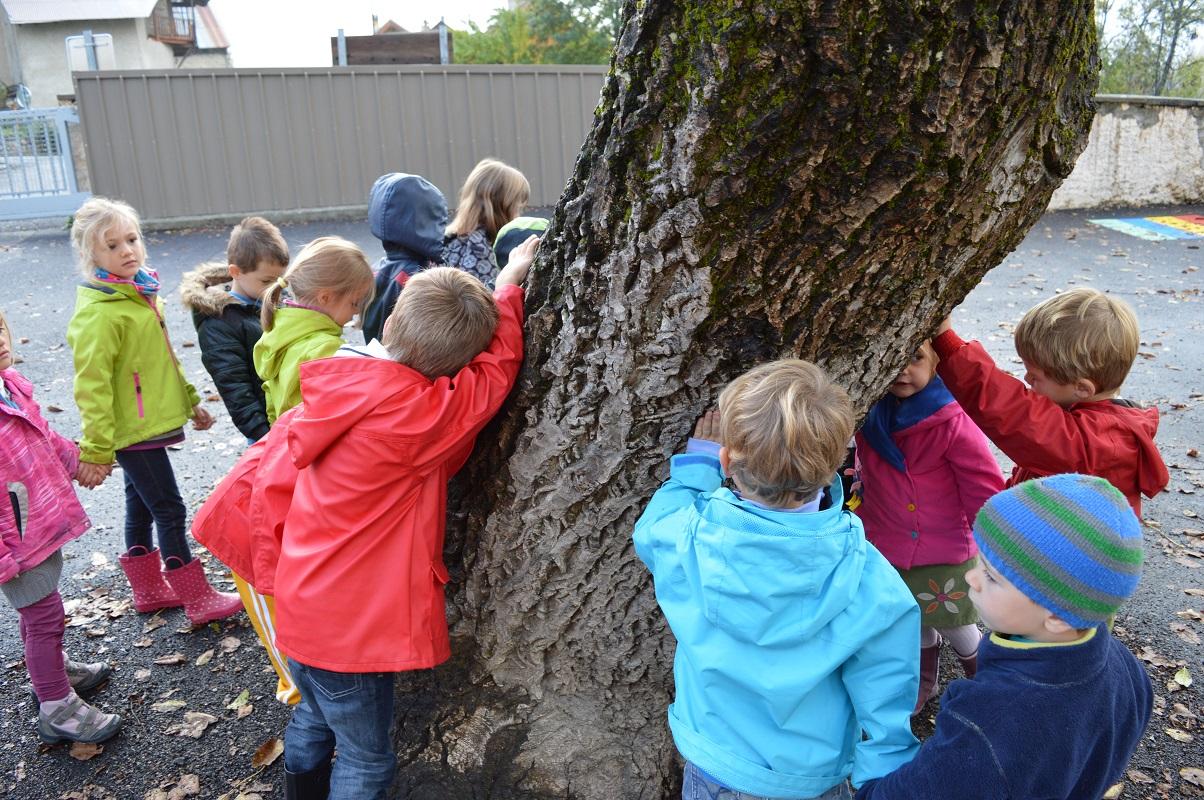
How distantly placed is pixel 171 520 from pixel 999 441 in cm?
335

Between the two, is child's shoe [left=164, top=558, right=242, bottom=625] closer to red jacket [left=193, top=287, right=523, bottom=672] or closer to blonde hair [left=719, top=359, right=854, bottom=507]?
red jacket [left=193, top=287, right=523, bottom=672]

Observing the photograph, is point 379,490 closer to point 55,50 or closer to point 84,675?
point 84,675

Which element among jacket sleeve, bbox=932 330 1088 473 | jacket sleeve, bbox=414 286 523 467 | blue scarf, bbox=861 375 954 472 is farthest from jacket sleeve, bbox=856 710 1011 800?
jacket sleeve, bbox=414 286 523 467

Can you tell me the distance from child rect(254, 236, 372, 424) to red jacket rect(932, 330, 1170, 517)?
2.02 m

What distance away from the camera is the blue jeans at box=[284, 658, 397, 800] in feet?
8.30

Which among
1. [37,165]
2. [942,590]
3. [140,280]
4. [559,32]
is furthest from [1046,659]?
[559,32]

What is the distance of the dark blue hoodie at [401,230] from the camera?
3.88m

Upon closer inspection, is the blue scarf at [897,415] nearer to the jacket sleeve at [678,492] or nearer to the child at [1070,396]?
the child at [1070,396]

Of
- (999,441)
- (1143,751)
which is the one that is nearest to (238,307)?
(999,441)

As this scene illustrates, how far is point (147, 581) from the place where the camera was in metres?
A: 4.21

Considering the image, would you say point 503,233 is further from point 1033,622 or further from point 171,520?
point 1033,622

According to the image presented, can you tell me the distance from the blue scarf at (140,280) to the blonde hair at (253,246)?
33 cm

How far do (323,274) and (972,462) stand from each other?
2294mm

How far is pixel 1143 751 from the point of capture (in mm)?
3330
